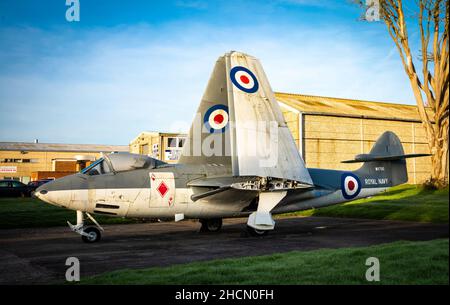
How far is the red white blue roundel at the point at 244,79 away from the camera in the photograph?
11810 mm

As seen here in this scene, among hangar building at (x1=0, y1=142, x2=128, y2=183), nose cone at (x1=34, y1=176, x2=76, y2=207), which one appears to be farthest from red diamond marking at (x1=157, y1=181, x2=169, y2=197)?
hangar building at (x1=0, y1=142, x2=128, y2=183)

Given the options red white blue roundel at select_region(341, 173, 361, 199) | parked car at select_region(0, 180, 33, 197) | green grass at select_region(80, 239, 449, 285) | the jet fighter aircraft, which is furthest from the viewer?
parked car at select_region(0, 180, 33, 197)

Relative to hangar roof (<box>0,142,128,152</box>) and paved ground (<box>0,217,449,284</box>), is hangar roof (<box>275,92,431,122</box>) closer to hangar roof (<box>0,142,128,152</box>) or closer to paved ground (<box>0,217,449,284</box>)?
paved ground (<box>0,217,449,284</box>)

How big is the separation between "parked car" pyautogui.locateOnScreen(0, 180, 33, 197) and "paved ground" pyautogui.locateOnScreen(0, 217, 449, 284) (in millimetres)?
27362

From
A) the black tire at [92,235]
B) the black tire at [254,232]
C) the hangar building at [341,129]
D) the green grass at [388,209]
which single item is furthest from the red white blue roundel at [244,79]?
the hangar building at [341,129]

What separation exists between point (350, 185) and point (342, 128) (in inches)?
795

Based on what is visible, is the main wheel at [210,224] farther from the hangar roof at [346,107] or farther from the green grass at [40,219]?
the hangar roof at [346,107]

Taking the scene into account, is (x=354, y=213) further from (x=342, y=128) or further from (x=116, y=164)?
(x=342, y=128)

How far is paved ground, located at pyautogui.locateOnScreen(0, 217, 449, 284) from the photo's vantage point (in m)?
8.28

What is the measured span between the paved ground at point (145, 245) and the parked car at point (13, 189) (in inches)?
1077

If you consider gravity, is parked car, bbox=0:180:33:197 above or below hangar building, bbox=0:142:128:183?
below

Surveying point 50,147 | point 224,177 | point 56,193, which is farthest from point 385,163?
point 50,147

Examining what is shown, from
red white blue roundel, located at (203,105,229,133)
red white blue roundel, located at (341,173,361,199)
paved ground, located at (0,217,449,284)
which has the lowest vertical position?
paved ground, located at (0,217,449,284)
